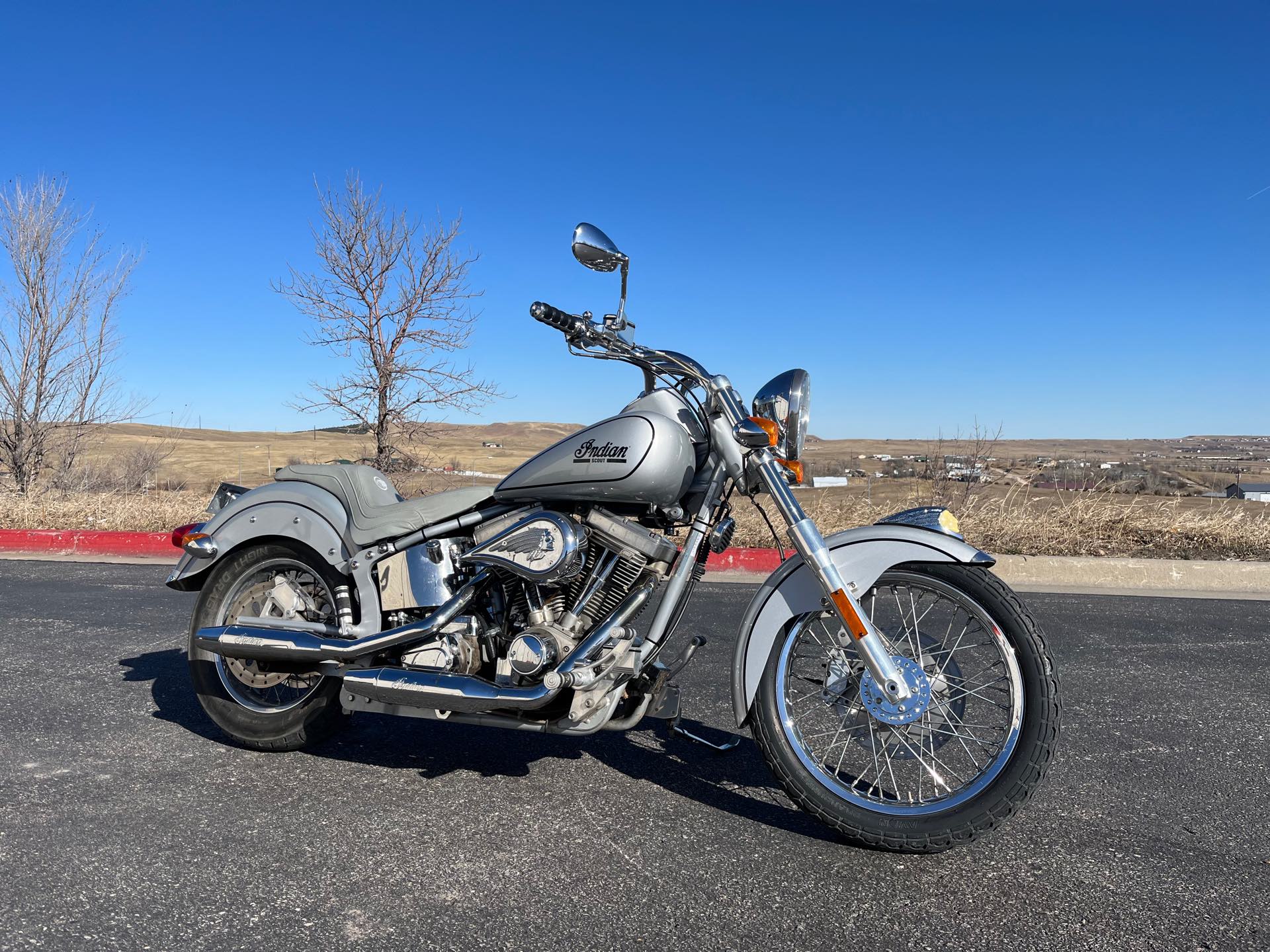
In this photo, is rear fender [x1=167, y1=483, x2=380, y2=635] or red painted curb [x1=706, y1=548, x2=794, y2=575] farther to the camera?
red painted curb [x1=706, y1=548, x2=794, y2=575]

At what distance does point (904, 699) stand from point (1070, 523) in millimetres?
7840

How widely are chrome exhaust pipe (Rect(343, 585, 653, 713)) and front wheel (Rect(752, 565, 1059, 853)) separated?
A: 0.56m

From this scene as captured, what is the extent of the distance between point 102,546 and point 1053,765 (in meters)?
10.3

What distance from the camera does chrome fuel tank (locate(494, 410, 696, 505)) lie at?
3100 mm

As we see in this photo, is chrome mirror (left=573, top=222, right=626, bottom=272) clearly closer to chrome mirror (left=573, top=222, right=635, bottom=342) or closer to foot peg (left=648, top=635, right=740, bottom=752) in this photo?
chrome mirror (left=573, top=222, right=635, bottom=342)

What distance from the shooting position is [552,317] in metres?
3.38

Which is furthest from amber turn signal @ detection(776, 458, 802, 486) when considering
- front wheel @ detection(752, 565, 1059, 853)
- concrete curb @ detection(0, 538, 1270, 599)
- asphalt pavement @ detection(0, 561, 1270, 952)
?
concrete curb @ detection(0, 538, 1270, 599)

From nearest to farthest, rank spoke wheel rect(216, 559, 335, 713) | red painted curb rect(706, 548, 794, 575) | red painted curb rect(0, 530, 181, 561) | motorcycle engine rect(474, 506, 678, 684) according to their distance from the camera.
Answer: motorcycle engine rect(474, 506, 678, 684)
spoke wheel rect(216, 559, 335, 713)
red painted curb rect(706, 548, 794, 575)
red painted curb rect(0, 530, 181, 561)

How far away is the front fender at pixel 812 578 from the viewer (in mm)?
2910

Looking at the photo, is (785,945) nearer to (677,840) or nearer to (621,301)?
(677,840)

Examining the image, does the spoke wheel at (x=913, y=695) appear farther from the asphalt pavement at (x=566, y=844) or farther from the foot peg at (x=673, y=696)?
the foot peg at (x=673, y=696)

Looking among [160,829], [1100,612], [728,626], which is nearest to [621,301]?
[160,829]

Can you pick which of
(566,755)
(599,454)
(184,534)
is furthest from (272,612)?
(599,454)

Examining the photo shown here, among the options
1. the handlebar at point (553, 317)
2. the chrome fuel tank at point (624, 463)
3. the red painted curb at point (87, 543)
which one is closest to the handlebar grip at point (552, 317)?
the handlebar at point (553, 317)
